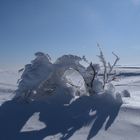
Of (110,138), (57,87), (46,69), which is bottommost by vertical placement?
(110,138)

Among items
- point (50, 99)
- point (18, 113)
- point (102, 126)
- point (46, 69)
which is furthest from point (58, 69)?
point (102, 126)

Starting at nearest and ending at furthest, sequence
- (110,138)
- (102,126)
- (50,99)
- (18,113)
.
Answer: (110,138) → (102,126) → (18,113) → (50,99)

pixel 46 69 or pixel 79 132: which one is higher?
pixel 46 69

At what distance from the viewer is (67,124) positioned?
→ 583 centimetres

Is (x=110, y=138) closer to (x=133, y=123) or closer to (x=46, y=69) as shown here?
(x=133, y=123)

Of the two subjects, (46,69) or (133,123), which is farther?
(46,69)

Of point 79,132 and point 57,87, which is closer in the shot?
point 79,132

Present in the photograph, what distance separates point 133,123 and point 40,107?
2.11 meters

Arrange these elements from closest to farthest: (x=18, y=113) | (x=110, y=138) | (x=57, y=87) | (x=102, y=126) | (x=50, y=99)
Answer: (x=110, y=138) → (x=102, y=126) → (x=18, y=113) → (x=50, y=99) → (x=57, y=87)

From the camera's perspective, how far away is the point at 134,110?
21.3 ft

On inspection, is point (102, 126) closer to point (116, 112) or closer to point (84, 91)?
point (116, 112)

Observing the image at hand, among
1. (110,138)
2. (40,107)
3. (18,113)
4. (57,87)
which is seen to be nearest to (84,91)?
(57,87)

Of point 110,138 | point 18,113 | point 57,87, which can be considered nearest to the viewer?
point 110,138

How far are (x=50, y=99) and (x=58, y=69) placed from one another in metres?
0.90
